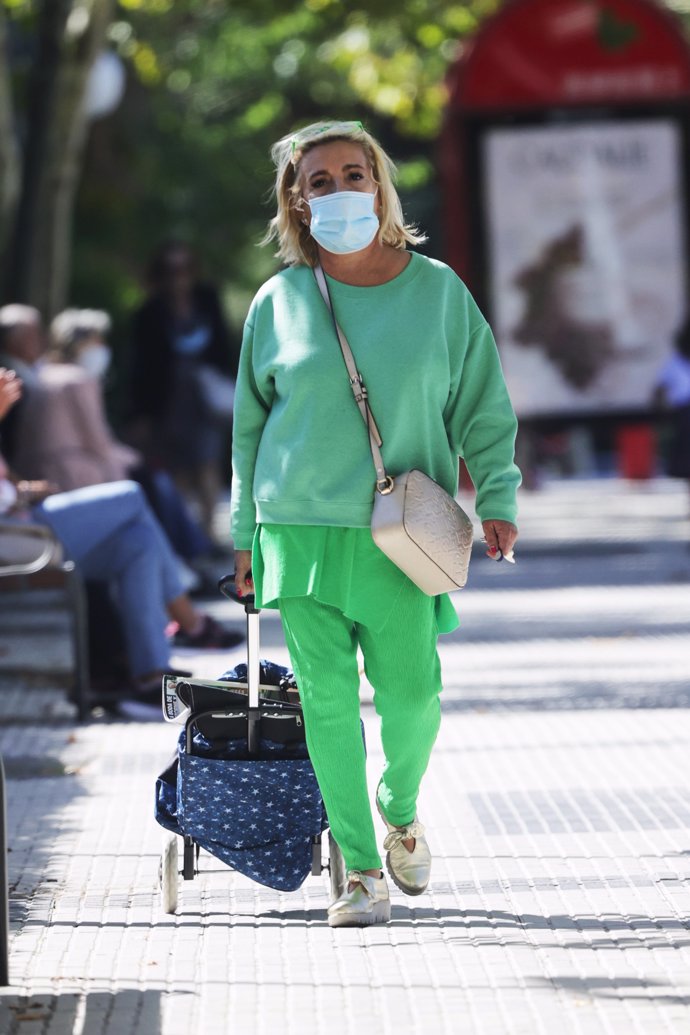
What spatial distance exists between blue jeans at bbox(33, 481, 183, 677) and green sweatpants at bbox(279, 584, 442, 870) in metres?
3.44

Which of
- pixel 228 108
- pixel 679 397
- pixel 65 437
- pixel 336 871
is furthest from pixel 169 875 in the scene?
pixel 228 108

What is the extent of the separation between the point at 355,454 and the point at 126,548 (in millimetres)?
Answer: 3693

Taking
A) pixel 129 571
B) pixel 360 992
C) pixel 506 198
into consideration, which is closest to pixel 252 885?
pixel 360 992

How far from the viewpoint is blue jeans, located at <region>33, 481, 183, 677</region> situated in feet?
27.9

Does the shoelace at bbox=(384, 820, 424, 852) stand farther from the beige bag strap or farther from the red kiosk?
the red kiosk

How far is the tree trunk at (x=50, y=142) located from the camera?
48.6 ft

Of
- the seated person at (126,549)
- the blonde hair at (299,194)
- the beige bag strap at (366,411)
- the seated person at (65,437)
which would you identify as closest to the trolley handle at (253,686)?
the beige bag strap at (366,411)

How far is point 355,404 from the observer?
501 cm

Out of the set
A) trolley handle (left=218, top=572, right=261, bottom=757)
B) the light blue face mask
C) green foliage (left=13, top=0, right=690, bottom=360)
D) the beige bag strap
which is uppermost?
the light blue face mask

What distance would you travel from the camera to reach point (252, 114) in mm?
30828

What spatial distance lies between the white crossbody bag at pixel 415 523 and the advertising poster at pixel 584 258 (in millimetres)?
A: 9624

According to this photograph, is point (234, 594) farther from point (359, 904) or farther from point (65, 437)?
point (65, 437)

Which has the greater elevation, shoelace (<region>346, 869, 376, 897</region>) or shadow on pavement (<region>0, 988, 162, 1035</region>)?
shadow on pavement (<region>0, 988, 162, 1035</region>)

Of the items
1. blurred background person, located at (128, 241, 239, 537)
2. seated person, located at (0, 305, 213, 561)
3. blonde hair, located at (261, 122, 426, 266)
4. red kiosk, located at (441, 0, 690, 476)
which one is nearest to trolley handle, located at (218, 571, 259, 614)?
blonde hair, located at (261, 122, 426, 266)
